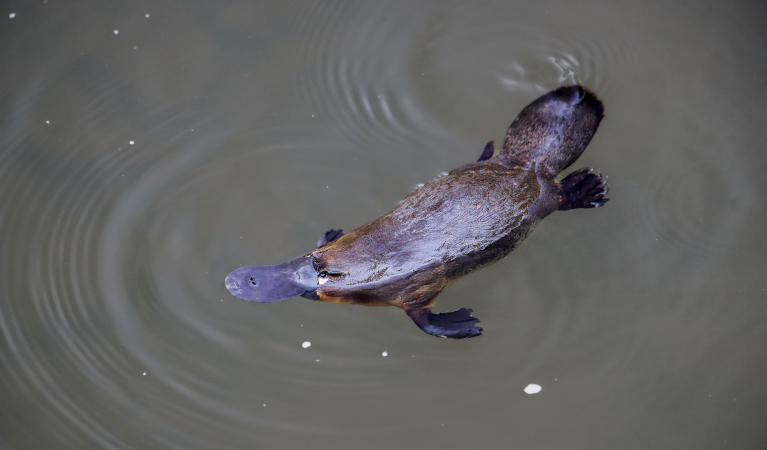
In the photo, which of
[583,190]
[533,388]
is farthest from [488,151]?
[533,388]

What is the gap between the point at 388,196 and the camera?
9.98 ft

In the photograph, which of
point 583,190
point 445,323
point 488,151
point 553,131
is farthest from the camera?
point 488,151

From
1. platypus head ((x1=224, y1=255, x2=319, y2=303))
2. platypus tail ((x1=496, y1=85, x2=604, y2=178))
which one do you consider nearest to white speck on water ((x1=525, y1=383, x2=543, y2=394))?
platypus tail ((x1=496, y1=85, x2=604, y2=178))

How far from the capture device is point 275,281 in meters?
2.58

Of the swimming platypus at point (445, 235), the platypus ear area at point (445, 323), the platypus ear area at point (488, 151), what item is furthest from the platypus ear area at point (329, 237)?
the platypus ear area at point (488, 151)

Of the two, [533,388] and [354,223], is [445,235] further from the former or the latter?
[533,388]

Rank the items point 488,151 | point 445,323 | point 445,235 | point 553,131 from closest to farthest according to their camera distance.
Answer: point 445,235, point 445,323, point 553,131, point 488,151

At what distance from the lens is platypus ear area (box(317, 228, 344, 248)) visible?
2.75m

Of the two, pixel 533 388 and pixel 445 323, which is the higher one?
pixel 445 323

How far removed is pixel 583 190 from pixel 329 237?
4.26 ft

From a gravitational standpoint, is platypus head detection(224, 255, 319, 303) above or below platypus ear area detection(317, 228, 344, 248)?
below

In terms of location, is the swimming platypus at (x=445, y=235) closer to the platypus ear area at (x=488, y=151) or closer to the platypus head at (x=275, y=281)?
the platypus head at (x=275, y=281)

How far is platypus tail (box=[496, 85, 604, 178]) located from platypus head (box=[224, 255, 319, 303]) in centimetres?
106

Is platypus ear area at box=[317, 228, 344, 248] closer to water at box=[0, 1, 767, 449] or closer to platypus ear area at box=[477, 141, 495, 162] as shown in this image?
water at box=[0, 1, 767, 449]
